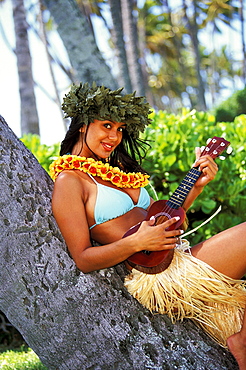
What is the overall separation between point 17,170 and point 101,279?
70cm

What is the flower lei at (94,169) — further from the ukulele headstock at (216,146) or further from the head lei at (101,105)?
the ukulele headstock at (216,146)

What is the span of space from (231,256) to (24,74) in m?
7.87

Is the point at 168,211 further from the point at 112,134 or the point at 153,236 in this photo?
the point at 112,134

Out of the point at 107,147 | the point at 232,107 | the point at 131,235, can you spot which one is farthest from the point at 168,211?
the point at 232,107

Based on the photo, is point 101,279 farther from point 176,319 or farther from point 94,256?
point 176,319

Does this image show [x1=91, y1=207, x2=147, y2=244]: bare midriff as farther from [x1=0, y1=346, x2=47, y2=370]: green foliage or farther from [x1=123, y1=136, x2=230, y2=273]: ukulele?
[x1=0, y1=346, x2=47, y2=370]: green foliage

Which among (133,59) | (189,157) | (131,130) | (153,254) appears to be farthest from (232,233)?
(133,59)

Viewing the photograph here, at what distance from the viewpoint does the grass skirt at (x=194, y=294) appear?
6.82 feet

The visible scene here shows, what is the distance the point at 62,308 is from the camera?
76.9 inches

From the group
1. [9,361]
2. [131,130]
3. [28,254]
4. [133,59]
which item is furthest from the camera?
[133,59]

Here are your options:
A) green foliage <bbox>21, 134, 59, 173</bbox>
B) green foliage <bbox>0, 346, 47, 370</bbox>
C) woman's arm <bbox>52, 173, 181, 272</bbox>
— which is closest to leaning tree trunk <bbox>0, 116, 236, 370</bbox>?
woman's arm <bbox>52, 173, 181, 272</bbox>

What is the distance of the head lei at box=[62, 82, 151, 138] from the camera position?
2.34 m

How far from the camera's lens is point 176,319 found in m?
2.13

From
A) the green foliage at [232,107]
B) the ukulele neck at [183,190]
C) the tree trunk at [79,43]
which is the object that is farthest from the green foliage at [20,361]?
the green foliage at [232,107]
